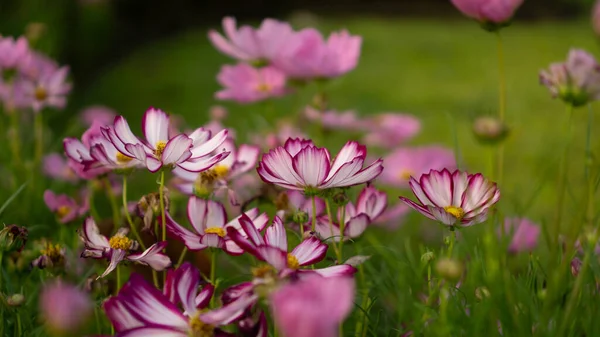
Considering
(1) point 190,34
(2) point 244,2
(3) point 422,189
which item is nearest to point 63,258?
(3) point 422,189

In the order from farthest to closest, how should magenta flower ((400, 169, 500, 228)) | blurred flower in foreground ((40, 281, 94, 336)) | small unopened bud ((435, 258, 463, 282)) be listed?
magenta flower ((400, 169, 500, 228)) < small unopened bud ((435, 258, 463, 282)) < blurred flower in foreground ((40, 281, 94, 336))

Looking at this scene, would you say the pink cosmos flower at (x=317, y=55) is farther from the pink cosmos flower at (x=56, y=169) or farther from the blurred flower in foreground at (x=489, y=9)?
the pink cosmos flower at (x=56, y=169)

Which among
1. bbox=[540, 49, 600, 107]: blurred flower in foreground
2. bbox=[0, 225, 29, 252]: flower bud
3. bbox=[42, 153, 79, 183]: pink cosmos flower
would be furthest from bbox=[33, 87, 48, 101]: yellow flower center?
bbox=[540, 49, 600, 107]: blurred flower in foreground

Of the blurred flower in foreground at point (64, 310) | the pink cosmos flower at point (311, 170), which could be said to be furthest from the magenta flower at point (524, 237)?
the blurred flower in foreground at point (64, 310)

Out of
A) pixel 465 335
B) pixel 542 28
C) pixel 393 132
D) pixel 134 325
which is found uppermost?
pixel 134 325

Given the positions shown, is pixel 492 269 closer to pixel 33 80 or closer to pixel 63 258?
pixel 63 258

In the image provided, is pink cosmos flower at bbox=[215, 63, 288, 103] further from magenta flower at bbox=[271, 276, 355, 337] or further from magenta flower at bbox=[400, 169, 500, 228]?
magenta flower at bbox=[271, 276, 355, 337]

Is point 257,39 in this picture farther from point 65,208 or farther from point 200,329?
point 200,329
